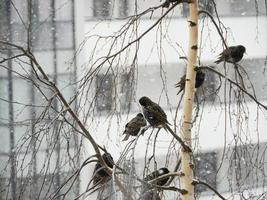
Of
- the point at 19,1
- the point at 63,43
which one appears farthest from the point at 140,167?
the point at 19,1

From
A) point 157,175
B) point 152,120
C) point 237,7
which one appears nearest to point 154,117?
point 152,120

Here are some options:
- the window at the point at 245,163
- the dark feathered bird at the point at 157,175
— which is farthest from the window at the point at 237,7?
the dark feathered bird at the point at 157,175

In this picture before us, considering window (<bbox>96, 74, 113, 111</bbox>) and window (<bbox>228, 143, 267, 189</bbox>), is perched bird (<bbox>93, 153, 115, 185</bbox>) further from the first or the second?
window (<bbox>228, 143, 267, 189</bbox>)

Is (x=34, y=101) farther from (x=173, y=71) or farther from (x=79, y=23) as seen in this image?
(x=173, y=71)

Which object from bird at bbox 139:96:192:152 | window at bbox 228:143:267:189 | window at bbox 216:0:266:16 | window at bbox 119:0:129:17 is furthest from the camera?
window at bbox 216:0:266:16

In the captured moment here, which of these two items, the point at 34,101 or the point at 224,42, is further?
the point at 34,101

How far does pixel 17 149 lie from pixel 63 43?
72.2 inches

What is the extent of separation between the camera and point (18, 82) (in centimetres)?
282

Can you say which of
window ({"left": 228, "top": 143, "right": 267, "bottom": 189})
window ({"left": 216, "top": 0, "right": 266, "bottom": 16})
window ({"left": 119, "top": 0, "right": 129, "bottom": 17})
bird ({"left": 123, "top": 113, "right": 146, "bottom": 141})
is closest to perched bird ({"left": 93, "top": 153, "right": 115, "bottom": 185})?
bird ({"left": 123, "top": 113, "right": 146, "bottom": 141})

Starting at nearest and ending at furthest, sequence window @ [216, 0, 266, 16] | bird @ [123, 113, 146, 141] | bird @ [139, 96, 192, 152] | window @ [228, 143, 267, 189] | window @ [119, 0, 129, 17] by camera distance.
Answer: bird @ [139, 96, 192, 152]
window @ [228, 143, 267, 189]
bird @ [123, 113, 146, 141]
window @ [119, 0, 129, 17]
window @ [216, 0, 266, 16]

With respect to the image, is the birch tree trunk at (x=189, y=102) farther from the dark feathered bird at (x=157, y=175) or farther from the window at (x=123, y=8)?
the window at (x=123, y=8)

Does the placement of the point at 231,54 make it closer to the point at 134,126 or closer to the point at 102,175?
the point at 134,126

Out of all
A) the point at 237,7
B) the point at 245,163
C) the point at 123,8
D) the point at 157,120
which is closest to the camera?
the point at 157,120

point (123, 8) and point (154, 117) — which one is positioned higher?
point (123, 8)
